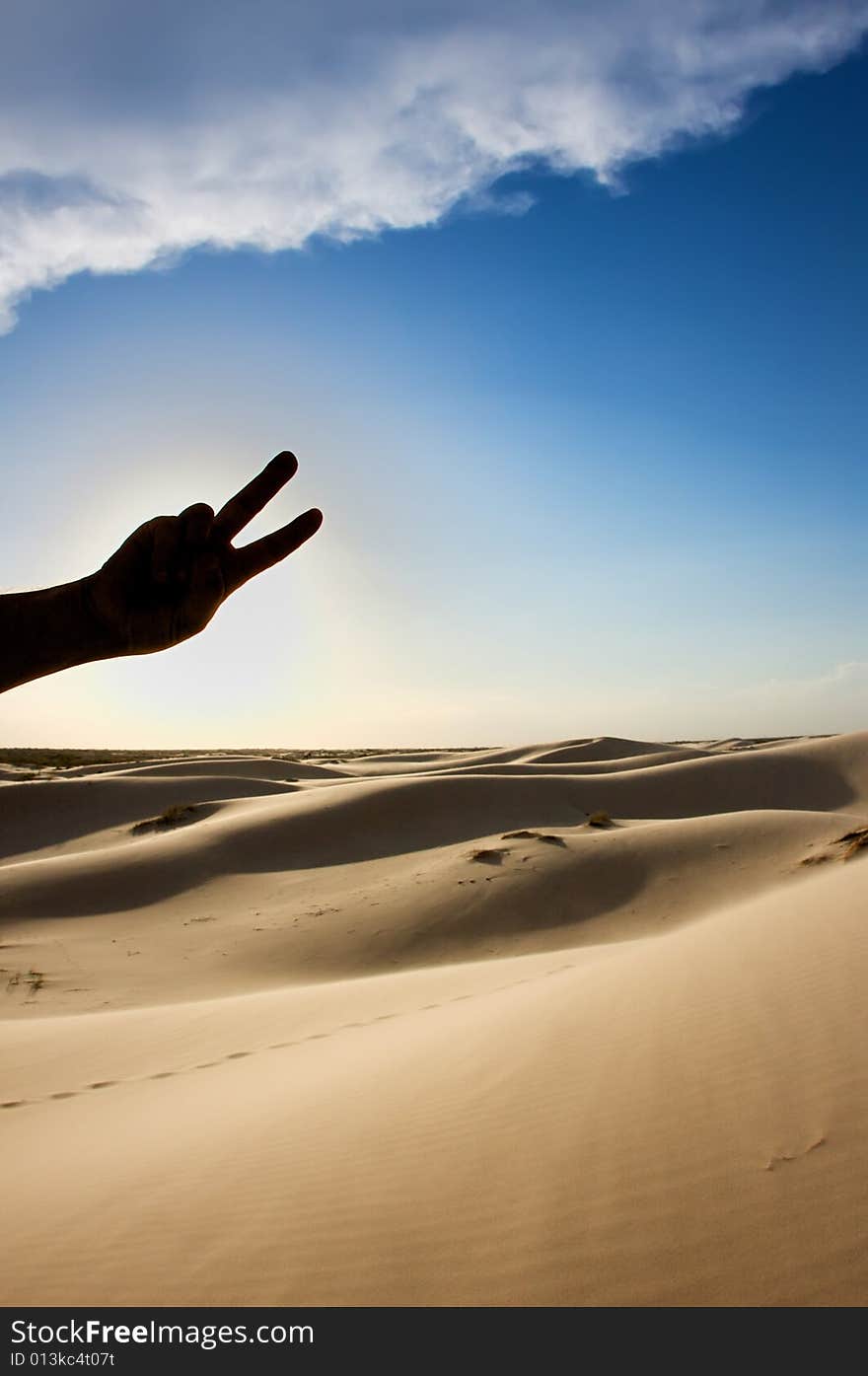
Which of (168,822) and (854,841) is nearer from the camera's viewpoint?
(854,841)

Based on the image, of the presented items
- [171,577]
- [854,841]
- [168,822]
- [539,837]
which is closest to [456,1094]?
[171,577]

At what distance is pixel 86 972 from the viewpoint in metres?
9.76

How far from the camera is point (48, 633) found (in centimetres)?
313

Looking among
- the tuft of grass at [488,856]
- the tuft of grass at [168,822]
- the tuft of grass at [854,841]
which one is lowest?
the tuft of grass at [854,841]

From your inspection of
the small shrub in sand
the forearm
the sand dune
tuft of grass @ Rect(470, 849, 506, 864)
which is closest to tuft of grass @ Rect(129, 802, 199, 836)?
the sand dune

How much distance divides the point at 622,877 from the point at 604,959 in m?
5.14

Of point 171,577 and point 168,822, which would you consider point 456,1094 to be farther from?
point 168,822

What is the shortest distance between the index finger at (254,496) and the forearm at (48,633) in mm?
539

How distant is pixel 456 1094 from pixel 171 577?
2519mm

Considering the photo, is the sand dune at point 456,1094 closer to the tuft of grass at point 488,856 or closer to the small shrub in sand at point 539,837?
the tuft of grass at point 488,856

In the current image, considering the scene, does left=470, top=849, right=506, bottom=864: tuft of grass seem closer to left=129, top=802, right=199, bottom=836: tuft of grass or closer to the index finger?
left=129, top=802, right=199, bottom=836: tuft of grass

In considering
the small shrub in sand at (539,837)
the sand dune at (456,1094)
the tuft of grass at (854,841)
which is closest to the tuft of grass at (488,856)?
the sand dune at (456,1094)

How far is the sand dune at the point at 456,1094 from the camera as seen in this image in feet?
8.30
